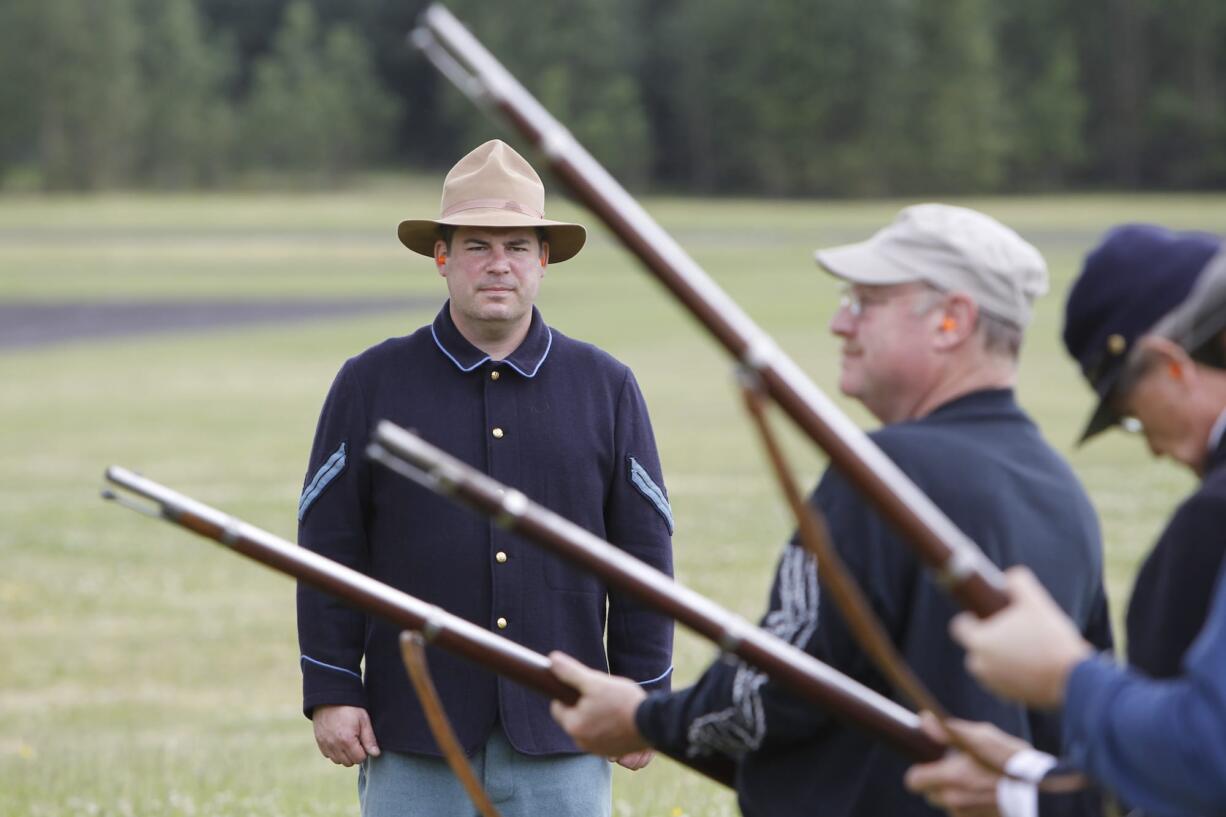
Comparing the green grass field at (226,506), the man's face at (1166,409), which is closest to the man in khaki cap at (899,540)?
the man's face at (1166,409)

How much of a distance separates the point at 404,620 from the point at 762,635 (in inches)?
26.6

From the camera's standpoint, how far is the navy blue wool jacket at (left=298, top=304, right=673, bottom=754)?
4.62 meters

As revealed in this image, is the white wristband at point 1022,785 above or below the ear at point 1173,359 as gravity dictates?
below

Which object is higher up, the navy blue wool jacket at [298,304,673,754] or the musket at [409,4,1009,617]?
the musket at [409,4,1009,617]

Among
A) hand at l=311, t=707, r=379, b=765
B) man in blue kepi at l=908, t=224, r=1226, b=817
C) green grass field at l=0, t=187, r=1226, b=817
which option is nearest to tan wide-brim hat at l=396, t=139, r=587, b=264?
green grass field at l=0, t=187, r=1226, b=817

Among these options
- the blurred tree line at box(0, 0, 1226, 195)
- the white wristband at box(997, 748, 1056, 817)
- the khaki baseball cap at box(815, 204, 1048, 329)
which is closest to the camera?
the white wristband at box(997, 748, 1056, 817)

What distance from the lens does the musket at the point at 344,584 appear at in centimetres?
299

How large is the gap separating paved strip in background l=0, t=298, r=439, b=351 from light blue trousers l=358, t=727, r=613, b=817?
30.3m

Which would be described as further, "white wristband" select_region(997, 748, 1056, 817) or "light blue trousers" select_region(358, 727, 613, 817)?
"light blue trousers" select_region(358, 727, 613, 817)

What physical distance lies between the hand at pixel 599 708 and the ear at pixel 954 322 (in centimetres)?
89

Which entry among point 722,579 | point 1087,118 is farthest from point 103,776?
point 1087,118

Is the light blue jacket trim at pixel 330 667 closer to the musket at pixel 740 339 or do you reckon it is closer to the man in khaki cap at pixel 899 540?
the man in khaki cap at pixel 899 540

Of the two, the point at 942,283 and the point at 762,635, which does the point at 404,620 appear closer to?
the point at 762,635

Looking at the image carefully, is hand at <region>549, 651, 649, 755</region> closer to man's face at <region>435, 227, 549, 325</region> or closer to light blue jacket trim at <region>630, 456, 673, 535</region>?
light blue jacket trim at <region>630, 456, 673, 535</region>
